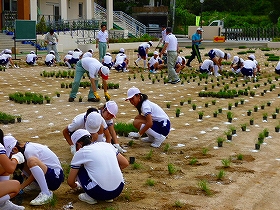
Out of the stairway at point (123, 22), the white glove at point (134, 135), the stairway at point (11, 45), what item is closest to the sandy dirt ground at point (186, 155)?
the white glove at point (134, 135)

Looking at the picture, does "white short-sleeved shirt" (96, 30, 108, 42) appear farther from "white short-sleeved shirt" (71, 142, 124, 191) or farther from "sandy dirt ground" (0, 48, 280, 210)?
"white short-sleeved shirt" (71, 142, 124, 191)

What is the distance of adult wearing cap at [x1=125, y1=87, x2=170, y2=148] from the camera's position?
337 inches

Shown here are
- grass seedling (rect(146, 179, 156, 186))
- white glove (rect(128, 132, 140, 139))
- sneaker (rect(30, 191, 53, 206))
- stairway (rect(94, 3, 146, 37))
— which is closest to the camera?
sneaker (rect(30, 191, 53, 206))

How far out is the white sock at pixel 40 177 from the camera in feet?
19.4

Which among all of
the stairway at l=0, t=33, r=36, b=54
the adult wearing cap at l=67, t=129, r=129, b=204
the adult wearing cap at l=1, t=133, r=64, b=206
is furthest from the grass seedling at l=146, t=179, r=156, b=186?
the stairway at l=0, t=33, r=36, b=54

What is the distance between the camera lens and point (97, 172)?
19.2 ft

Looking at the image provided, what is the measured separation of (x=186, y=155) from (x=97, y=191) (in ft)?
8.85

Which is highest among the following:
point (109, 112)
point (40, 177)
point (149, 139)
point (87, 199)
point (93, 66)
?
point (93, 66)

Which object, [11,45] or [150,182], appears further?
[11,45]

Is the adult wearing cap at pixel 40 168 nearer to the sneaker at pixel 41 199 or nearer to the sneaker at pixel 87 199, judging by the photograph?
the sneaker at pixel 41 199

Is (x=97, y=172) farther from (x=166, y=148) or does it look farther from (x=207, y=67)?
(x=207, y=67)

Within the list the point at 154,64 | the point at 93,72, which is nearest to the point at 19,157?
the point at 93,72

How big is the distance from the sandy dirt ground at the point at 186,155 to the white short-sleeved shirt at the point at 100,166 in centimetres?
28

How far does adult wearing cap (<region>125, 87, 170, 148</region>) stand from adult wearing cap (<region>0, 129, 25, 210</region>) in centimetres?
321
